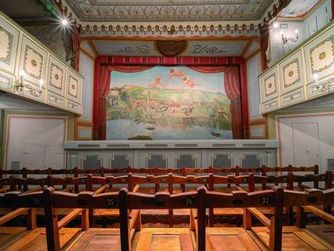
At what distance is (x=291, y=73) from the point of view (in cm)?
492

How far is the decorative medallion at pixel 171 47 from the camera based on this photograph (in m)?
7.74

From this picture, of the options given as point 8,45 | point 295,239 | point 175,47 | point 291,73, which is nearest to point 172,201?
point 295,239

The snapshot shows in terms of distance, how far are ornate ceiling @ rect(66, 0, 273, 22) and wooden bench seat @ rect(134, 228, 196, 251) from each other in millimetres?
5967

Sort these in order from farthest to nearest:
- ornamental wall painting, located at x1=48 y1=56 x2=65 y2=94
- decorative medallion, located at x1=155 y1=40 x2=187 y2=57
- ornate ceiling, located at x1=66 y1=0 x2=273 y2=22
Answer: decorative medallion, located at x1=155 y1=40 x2=187 y2=57 < ornate ceiling, located at x1=66 y1=0 x2=273 y2=22 < ornamental wall painting, located at x1=48 y1=56 x2=65 y2=94

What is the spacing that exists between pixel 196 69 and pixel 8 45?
6.26m

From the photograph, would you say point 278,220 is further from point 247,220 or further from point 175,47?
point 175,47

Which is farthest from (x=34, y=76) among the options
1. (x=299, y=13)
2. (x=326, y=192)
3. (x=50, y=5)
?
(x=299, y=13)

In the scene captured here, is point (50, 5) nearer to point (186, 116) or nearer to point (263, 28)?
point (186, 116)

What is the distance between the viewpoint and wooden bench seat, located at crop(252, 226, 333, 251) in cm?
208

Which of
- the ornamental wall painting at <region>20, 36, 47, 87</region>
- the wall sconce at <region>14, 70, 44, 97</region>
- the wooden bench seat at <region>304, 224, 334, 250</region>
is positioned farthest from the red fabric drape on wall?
the wooden bench seat at <region>304, 224, 334, 250</region>

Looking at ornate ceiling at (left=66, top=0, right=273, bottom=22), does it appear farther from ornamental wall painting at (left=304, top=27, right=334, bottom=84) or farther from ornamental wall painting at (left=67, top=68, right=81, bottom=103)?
ornamental wall painting at (left=304, top=27, right=334, bottom=84)

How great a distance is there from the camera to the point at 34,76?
168 inches

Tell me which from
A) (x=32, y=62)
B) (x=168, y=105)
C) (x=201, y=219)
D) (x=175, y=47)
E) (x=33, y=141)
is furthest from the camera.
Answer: (x=168, y=105)

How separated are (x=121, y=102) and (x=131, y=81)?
0.92 m
